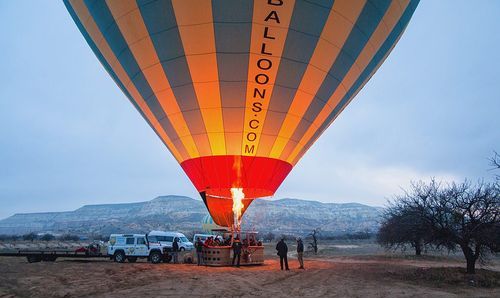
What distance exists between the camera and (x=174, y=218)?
147 meters

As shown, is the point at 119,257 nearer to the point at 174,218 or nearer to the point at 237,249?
the point at 237,249

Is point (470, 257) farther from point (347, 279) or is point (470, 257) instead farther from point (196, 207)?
point (196, 207)

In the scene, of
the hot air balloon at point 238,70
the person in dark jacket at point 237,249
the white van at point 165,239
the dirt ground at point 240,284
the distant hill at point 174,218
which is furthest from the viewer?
the distant hill at point 174,218

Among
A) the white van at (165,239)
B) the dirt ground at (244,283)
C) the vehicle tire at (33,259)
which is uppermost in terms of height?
the white van at (165,239)

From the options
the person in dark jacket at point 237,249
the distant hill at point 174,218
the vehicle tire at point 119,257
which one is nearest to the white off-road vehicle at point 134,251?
the vehicle tire at point 119,257

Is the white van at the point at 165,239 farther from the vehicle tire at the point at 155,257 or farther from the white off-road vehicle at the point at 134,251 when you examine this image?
the vehicle tire at the point at 155,257

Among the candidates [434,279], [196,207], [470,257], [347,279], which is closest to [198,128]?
[347,279]

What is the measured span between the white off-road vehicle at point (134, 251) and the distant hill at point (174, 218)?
10405 centimetres

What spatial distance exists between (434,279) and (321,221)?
14532 centimetres

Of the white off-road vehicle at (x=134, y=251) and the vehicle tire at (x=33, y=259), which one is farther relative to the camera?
the white off-road vehicle at (x=134, y=251)

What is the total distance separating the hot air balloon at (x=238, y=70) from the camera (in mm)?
10914

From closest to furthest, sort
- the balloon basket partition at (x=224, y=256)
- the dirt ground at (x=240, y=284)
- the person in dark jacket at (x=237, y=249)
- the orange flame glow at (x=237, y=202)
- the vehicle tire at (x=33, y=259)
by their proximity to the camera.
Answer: the dirt ground at (x=240, y=284) → the orange flame glow at (x=237, y=202) → the person in dark jacket at (x=237, y=249) → the balloon basket partition at (x=224, y=256) → the vehicle tire at (x=33, y=259)

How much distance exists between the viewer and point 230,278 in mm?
11203

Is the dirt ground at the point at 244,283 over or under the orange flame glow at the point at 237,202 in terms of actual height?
under
